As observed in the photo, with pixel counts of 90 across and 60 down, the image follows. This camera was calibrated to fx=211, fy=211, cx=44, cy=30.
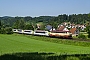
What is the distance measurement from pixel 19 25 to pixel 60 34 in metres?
78.8

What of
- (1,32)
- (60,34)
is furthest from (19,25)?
(60,34)

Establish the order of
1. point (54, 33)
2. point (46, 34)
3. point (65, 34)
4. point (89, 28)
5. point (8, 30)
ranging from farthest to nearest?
point (8, 30)
point (46, 34)
point (54, 33)
point (65, 34)
point (89, 28)

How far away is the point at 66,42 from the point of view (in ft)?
143

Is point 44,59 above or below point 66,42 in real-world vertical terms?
above

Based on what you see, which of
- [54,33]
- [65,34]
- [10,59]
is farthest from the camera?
[54,33]

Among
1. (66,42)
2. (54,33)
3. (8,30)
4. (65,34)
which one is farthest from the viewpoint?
(8,30)

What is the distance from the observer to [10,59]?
10.5 metres

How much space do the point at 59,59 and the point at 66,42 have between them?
33093 mm

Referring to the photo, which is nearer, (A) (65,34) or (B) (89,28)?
(B) (89,28)

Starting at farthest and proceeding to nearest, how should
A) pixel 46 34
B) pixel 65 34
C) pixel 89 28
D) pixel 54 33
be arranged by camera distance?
pixel 46 34, pixel 54 33, pixel 65 34, pixel 89 28

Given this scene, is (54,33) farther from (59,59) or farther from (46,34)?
(59,59)

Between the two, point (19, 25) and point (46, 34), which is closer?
point (46, 34)

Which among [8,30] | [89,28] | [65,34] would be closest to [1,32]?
[8,30]

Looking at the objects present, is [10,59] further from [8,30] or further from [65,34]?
[8,30]
